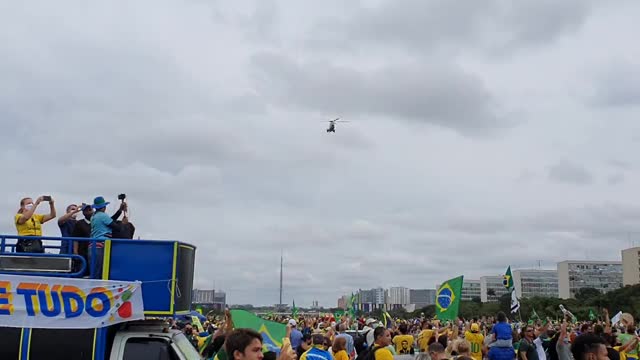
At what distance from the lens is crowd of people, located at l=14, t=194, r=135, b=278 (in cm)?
815

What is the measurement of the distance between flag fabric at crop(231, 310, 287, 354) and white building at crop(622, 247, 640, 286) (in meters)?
184

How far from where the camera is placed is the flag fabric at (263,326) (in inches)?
366

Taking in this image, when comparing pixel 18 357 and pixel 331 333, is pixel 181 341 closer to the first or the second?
pixel 18 357

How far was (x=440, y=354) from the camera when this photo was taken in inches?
302

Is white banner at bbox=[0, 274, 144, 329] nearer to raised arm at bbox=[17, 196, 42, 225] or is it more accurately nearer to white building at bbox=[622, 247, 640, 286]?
raised arm at bbox=[17, 196, 42, 225]

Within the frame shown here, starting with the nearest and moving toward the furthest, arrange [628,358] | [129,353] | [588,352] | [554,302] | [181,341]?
[588,352] → [129,353] → [181,341] → [628,358] → [554,302]

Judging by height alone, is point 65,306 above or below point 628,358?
above

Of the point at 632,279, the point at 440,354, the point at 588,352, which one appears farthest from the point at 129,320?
the point at 632,279

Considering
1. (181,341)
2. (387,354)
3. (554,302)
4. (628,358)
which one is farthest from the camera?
(554,302)

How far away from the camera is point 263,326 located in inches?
390

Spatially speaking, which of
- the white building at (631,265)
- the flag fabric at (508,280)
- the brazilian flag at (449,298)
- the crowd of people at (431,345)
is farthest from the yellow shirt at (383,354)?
the white building at (631,265)

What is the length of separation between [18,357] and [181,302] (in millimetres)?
1830

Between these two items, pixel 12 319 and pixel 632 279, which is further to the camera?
pixel 632 279

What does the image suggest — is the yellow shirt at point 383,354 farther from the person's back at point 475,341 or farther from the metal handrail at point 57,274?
the person's back at point 475,341
